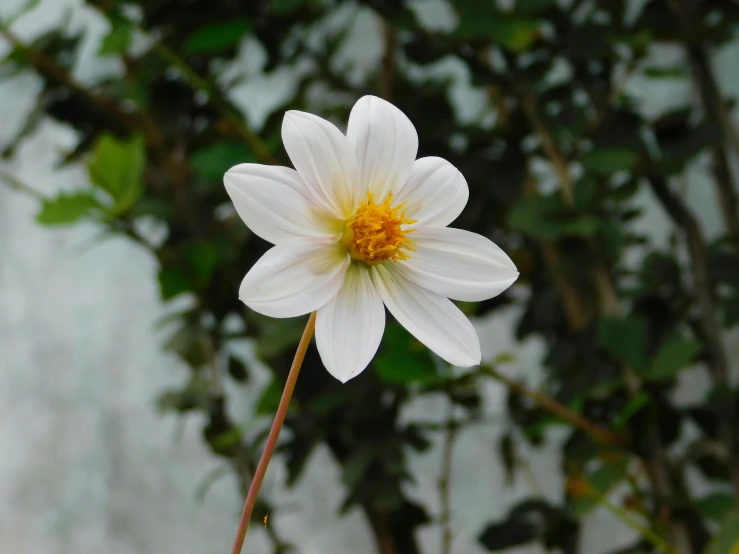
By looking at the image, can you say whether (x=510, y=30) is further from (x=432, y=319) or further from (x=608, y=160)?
(x=432, y=319)

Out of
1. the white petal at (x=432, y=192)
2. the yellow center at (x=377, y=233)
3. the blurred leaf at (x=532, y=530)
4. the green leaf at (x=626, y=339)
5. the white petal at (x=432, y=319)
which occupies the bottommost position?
the blurred leaf at (x=532, y=530)

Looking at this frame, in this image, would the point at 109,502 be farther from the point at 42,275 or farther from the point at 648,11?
the point at 648,11

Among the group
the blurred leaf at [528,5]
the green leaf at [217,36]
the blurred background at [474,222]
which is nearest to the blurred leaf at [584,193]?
the blurred background at [474,222]

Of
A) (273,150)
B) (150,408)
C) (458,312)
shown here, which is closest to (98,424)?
(150,408)

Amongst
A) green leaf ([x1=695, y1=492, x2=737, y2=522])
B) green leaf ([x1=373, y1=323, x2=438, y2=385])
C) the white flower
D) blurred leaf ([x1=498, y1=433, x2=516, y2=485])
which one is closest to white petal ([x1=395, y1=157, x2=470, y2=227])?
the white flower

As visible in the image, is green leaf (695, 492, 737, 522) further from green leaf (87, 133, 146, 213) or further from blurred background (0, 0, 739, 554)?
green leaf (87, 133, 146, 213)

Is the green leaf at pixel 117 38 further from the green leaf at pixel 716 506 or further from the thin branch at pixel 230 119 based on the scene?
the green leaf at pixel 716 506
